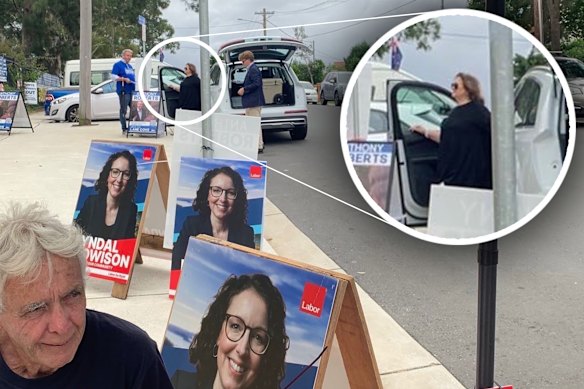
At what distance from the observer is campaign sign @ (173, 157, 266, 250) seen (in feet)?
12.7

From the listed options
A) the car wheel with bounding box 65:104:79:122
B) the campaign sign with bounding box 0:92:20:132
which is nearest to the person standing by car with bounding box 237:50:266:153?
the campaign sign with bounding box 0:92:20:132

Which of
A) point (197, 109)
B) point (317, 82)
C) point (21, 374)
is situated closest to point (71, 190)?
point (197, 109)

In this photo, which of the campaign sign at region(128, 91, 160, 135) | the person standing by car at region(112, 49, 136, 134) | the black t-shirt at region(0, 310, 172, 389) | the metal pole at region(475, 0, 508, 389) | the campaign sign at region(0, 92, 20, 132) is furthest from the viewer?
the campaign sign at region(0, 92, 20, 132)

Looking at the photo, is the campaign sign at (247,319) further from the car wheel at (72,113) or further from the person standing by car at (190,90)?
the car wheel at (72,113)

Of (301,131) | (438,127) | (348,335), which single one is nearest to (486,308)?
(348,335)

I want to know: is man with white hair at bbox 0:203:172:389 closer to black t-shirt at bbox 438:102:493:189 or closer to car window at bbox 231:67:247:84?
car window at bbox 231:67:247:84

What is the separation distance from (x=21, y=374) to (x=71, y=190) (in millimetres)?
5961

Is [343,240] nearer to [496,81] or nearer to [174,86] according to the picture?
[174,86]

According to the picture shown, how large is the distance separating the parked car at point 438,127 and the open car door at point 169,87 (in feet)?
8.07

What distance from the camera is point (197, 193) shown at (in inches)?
155

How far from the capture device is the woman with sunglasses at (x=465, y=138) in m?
0.90

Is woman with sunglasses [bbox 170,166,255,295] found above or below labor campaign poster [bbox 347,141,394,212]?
below

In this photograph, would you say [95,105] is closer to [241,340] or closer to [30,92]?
[30,92]

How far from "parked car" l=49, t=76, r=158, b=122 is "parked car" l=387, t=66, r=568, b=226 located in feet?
52.3
